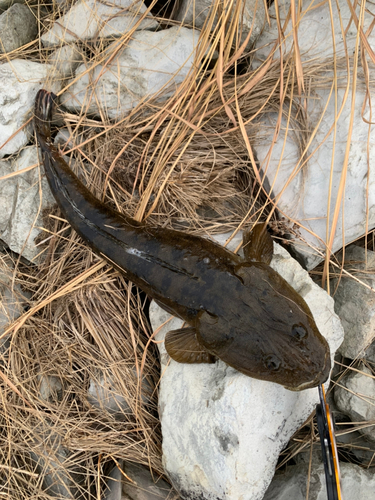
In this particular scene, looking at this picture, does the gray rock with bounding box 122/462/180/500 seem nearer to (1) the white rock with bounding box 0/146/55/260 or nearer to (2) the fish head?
(2) the fish head

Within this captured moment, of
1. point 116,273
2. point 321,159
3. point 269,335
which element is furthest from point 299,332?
point 116,273

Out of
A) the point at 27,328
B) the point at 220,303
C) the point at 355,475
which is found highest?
the point at 220,303

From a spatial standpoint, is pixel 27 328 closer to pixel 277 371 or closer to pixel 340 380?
pixel 277 371

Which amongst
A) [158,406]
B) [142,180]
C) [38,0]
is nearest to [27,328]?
[158,406]

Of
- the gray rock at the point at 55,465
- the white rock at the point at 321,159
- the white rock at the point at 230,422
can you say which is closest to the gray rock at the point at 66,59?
the white rock at the point at 321,159

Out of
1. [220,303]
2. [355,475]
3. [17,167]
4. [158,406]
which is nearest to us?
[220,303]

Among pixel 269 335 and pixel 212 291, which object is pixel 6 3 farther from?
pixel 269 335
